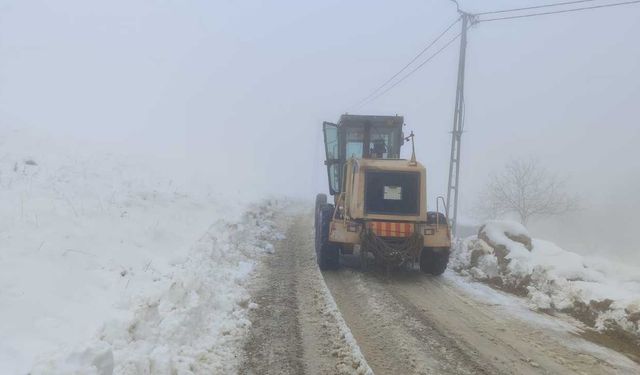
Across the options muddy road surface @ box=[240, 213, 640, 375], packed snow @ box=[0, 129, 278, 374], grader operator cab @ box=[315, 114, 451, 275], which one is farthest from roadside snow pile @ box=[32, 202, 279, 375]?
grader operator cab @ box=[315, 114, 451, 275]

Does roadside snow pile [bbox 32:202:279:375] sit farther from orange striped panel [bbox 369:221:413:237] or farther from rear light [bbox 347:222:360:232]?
orange striped panel [bbox 369:221:413:237]

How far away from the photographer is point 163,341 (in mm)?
4684

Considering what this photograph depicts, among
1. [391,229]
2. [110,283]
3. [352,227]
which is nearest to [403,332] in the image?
[110,283]

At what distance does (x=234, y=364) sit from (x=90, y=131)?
134 ft

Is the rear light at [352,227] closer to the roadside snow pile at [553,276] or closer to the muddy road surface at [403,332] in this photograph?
the muddy road surface at [403,332]

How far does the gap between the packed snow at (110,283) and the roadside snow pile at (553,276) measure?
15.6 feet

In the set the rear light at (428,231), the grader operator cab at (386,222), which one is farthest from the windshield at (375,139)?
the rear light at (428,231)

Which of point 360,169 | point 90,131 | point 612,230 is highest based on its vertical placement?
point 90,131

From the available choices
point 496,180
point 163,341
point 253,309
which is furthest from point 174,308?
point 496,180

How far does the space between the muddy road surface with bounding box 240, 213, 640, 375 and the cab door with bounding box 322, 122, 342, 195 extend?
404cm

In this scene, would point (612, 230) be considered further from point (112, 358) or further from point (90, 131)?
point (112, 358)

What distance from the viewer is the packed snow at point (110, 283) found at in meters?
3.94

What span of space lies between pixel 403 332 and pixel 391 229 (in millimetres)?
3754

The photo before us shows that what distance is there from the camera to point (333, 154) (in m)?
12.9
